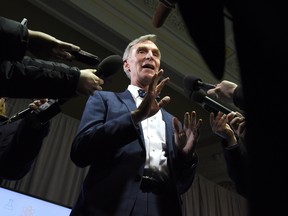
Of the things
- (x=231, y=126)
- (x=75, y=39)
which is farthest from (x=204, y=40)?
(x=75, y=39)

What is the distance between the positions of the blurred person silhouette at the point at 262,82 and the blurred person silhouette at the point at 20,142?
920 millimetres

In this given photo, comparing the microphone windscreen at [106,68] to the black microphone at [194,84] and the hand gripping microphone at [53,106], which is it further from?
the black microphone at [194,84]

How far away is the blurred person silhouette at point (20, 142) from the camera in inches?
47.5

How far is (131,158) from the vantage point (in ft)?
3.66

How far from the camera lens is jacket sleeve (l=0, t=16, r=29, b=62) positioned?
857mm

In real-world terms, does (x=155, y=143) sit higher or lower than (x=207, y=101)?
lower

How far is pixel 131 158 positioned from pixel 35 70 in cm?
41

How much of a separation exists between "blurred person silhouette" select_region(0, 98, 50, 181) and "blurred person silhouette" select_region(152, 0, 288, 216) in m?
0.92

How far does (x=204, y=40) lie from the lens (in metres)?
0.41

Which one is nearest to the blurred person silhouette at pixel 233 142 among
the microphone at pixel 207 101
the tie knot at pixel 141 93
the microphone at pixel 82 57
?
the microphone at pixel 207 101

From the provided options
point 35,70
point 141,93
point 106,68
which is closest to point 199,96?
point 141,93

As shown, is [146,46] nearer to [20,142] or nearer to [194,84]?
[194,84]

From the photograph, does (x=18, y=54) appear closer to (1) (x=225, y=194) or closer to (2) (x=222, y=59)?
(2) (x=222, y=59)

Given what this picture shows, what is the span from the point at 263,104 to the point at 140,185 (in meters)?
0.78
